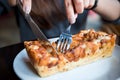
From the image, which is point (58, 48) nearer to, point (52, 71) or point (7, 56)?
point (52, 71)

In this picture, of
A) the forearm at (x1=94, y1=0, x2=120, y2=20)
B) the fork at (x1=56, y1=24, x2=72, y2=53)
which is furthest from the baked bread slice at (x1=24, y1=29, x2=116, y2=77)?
the forearm at (x1=94, y1=0, x2=120, y2=20)

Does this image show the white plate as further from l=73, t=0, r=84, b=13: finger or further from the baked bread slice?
l=73, t=0, r=84, b=13: finger

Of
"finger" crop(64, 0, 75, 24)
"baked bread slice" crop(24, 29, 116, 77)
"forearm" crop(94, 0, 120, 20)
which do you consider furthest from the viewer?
"forearm" crop(94, 0, 120, 20)

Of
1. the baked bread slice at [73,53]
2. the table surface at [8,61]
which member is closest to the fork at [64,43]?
the baked bread slice at [73,53]

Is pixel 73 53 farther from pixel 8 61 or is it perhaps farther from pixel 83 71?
pixel 8 61

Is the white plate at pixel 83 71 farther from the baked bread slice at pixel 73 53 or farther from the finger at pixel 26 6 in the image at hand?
the finger at pixel 26 6

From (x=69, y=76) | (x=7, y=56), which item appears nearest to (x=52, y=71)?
(x=69, y=76)
